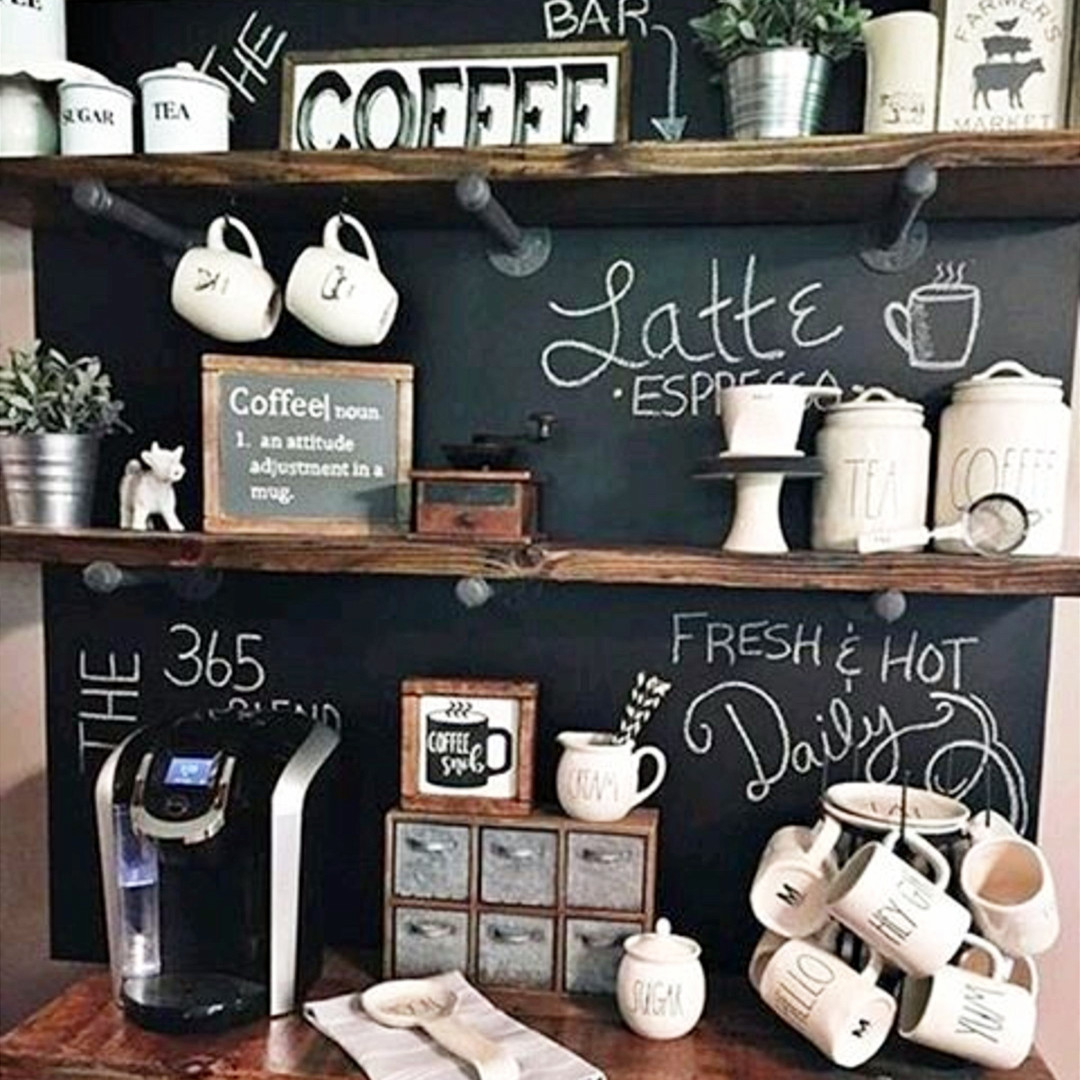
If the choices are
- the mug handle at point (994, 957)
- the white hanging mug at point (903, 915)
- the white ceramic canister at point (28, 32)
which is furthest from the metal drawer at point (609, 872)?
the white ceramic canister at point (28, 32)

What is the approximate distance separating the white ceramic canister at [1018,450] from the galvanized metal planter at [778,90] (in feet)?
1.19

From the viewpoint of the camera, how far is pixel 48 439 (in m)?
1.32

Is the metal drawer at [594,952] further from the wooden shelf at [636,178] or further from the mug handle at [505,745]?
the wooden shelf at [636,178]

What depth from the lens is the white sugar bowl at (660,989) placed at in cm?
121

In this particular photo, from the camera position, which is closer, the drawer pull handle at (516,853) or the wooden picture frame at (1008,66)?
the wooden picture frame at (1008,66)

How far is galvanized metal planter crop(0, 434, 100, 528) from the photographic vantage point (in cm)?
132

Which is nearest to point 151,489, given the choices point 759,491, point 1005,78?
point 759,491

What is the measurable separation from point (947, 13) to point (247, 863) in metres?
1.26

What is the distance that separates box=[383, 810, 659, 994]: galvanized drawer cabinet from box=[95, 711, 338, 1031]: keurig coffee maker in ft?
0.39

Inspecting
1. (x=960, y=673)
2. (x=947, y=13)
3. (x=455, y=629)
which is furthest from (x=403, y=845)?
(x=947, y=13)

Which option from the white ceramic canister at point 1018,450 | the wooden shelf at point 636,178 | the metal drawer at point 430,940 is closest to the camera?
the wooden shelf at point 636,178

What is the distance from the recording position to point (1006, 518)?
1189 millimetres

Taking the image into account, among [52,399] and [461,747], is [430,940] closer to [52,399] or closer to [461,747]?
[461,747]

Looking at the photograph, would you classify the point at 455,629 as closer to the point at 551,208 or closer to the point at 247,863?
the point at 247,863
